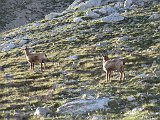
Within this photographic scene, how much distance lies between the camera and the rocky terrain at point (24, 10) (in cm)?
6719

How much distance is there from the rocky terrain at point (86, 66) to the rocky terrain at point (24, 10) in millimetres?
18046

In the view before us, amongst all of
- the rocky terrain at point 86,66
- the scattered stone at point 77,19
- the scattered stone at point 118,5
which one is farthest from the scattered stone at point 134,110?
the scattered stone at point 118,5

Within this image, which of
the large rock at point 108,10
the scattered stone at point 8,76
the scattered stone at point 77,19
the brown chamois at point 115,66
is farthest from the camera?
the large rock at point 108,10

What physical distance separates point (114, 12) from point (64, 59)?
15.5 m

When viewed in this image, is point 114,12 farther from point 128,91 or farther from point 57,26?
point 128,91

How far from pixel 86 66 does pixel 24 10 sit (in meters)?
46.6

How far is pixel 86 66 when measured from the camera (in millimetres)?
27734

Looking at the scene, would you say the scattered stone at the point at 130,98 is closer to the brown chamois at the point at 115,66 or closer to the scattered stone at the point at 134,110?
the scattered stone at the point at 134,110

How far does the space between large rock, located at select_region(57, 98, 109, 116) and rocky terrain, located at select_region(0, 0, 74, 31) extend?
160 feet

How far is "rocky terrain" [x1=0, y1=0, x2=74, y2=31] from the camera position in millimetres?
67188

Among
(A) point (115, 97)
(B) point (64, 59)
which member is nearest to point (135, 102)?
(A) point (115, 97)

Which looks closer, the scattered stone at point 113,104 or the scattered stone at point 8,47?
the scattered stone at point 113,104

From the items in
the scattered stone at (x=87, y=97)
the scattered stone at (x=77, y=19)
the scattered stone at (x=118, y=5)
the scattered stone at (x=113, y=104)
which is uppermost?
the scattered stone at (x=118, y=5)

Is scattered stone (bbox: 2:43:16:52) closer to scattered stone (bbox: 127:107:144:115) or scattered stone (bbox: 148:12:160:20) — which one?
scattered stone (bbox: 148:12:160:20)
